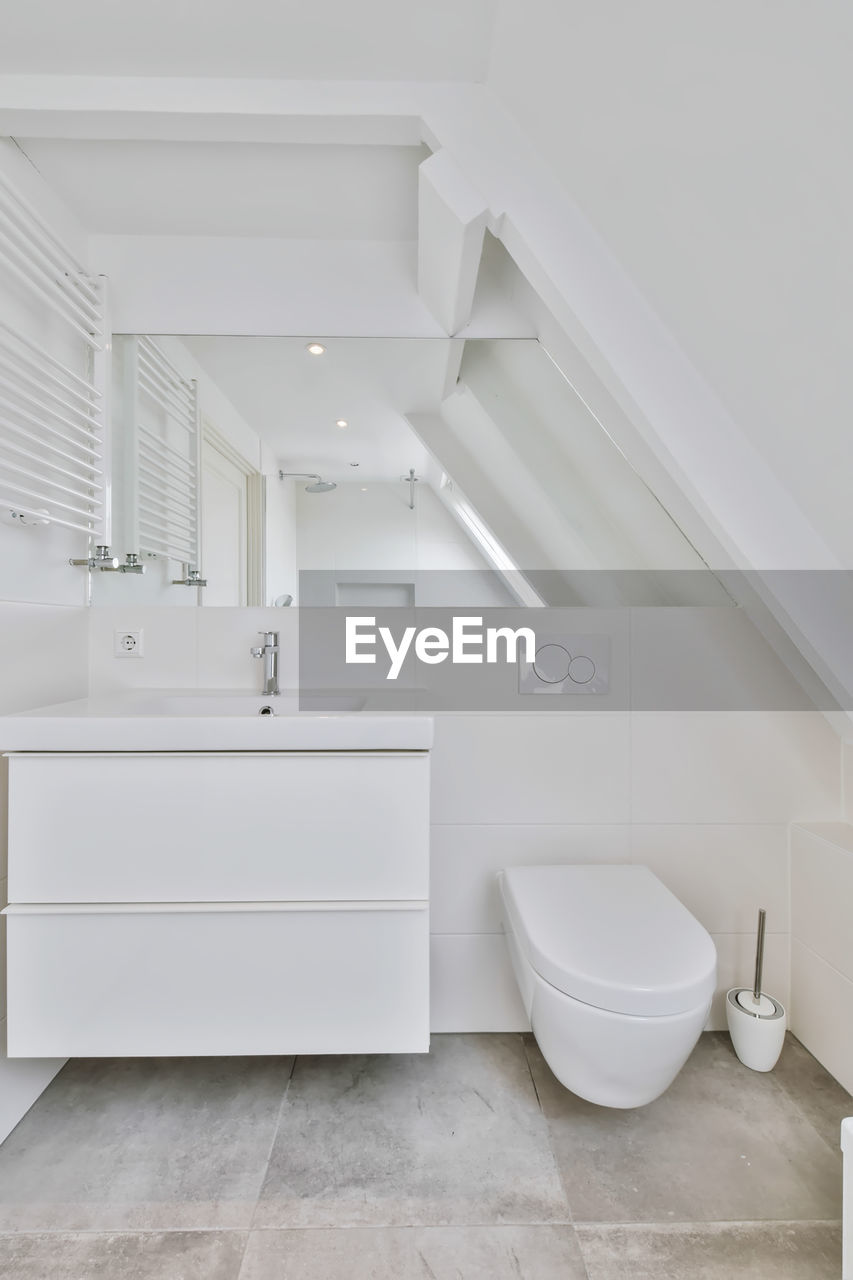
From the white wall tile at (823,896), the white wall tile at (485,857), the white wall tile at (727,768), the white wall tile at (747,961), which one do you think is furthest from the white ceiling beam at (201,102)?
the white wall tile at (747,961)

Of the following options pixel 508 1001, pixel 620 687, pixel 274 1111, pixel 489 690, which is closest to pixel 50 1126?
pixel 274 1111

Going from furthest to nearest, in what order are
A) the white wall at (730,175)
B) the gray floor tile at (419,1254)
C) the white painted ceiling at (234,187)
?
1. the white painted ceiling at (234,187)
2. the gray floor tile at (419,1254)
3. the white wall at (730,175)

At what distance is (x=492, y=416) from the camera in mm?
1763

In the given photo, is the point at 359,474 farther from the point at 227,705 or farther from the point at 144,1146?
the point at 144,1146

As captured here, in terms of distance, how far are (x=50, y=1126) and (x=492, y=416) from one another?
1892mm

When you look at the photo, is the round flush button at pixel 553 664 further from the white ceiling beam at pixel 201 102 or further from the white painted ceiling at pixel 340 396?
the white ceiling beam at pixel 201 102

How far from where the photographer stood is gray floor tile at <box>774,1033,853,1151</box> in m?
1.34

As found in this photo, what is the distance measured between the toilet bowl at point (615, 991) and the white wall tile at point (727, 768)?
397 millimetres

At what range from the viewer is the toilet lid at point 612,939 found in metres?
1.08

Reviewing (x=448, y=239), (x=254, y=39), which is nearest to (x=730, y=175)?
(x=448, y=239)

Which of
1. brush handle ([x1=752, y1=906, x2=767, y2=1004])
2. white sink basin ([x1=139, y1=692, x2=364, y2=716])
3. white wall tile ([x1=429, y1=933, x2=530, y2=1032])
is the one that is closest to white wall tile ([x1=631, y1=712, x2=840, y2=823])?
brush handle ([x1=752, y1=906, x2=767, y2=1004])

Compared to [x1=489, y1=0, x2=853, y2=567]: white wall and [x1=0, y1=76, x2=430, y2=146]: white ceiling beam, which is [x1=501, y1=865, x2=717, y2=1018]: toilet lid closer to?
[x1=489, y1=0, x2=853, y2=567]: white wall

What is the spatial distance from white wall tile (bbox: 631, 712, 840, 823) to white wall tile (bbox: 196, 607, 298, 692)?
0.97 meters

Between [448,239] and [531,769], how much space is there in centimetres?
125
